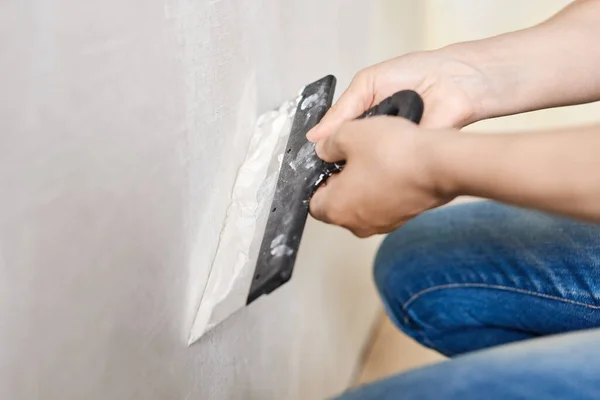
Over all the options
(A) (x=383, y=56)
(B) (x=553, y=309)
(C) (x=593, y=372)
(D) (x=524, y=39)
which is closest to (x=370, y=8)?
(A) (x=383, y=56)

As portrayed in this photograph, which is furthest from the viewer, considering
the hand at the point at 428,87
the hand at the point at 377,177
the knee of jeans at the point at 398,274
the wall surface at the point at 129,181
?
the knee of jeans at the point at 398,274

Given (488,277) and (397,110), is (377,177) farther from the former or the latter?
(488,277)

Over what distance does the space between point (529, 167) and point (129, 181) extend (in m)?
0.25

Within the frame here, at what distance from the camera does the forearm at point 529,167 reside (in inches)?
14.7

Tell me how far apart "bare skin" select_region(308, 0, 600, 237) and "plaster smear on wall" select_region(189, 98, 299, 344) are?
0.16 ft

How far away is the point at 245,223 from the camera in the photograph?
1.74ft

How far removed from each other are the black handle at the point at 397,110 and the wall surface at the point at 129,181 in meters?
0.09

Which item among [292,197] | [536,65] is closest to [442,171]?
[292,197]

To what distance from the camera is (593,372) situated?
15.7 inches

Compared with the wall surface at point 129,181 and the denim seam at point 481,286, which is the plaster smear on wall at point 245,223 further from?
the denim seam at point 481,286

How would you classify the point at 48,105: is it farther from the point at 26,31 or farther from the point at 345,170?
the point at 345,170

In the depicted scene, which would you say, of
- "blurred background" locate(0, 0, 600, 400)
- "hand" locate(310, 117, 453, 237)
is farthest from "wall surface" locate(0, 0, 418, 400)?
"hand" locate(310, 117, 453, 237)

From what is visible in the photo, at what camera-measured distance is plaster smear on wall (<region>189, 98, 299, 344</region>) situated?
487mm

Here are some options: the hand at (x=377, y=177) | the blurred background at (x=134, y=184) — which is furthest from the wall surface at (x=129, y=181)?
the hand at (x=377, y=177)
